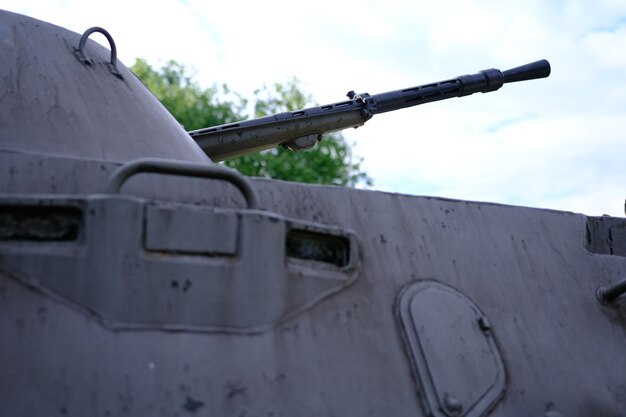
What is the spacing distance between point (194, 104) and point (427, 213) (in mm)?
20360

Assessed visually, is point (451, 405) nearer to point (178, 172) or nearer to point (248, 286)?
point (248, 286)

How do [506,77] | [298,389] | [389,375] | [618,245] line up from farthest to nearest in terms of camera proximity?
[506,77], [618,245], [389,375], [298,389]

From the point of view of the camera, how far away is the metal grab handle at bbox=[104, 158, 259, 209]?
2615 mm

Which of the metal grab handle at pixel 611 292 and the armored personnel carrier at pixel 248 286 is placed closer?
the armored personnel carrier at pixel 248 286

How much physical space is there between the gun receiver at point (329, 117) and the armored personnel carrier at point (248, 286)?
8.32 ft

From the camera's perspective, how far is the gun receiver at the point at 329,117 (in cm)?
637

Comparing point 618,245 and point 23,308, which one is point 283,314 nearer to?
point 23,308

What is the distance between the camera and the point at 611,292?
3.49 meters

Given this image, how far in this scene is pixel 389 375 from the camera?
2848 millimetres

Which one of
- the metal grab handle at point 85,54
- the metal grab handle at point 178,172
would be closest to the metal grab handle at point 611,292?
the metal grab handle at point 178,172

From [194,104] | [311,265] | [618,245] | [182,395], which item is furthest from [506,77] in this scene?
[194,104]

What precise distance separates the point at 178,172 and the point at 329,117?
427 cm

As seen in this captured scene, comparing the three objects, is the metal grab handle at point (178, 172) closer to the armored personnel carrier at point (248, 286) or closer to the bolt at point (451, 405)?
the armored personnel carrier at point (248, 286)

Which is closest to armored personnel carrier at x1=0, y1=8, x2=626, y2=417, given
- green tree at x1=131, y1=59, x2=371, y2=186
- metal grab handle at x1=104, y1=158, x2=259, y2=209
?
metal grab handle at x1=104, y1=158, x2=259, y2=209
